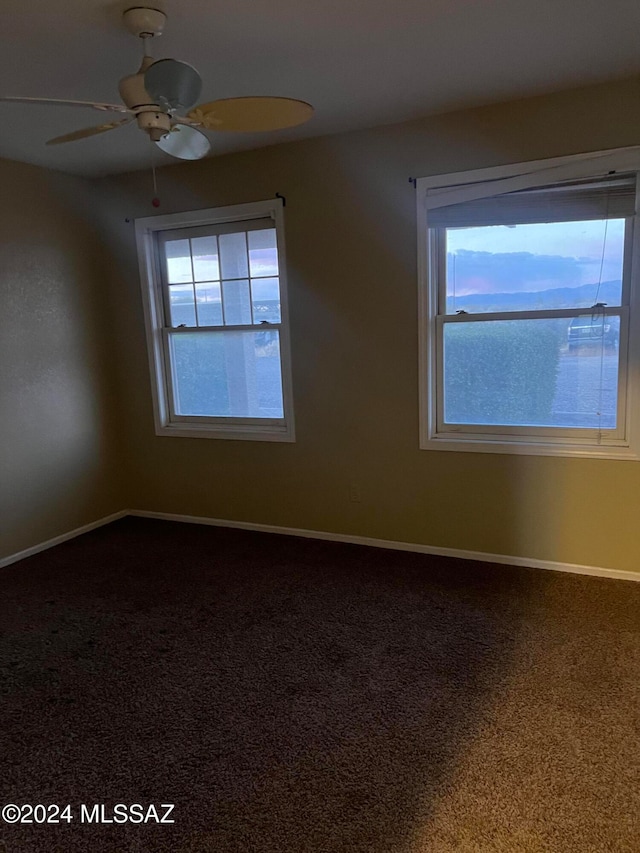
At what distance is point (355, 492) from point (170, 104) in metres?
2.46

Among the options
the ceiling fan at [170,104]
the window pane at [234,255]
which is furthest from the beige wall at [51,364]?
the ceiling fan at [170,104]

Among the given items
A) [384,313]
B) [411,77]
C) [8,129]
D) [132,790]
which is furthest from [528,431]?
[8,129]

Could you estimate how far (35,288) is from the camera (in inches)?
149

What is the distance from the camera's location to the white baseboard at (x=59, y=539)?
12.2ft

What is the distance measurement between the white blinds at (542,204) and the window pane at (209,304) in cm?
155

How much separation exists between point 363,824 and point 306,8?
2.61 meters

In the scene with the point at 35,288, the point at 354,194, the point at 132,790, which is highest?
the point at 354,194

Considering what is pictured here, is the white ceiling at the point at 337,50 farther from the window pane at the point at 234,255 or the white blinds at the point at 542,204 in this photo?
the window pane at the point at 234,255

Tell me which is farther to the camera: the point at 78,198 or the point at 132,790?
the point at 78,198

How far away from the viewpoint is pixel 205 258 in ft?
13.1

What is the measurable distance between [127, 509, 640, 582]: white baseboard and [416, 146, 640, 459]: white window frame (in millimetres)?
631

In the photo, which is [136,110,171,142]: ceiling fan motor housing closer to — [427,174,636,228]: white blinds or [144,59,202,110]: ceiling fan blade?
[144,59,202,110]: ceiling fan blade

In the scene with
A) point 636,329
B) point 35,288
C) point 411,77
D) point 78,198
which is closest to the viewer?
point 411,77

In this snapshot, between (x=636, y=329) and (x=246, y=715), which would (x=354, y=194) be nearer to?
(x=636, y=329)
